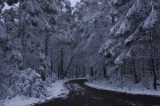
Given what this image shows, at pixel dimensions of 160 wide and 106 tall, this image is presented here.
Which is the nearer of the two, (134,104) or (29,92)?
(134,104)

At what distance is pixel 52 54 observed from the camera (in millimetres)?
60438

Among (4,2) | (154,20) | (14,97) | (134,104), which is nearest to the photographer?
(134,104)

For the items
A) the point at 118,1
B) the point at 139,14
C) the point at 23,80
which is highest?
the point at 118,1

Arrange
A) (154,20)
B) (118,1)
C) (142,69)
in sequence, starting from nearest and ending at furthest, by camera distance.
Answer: (154,20) → (118,1) → (142,69)

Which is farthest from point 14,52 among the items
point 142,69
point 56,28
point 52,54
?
point 52,54

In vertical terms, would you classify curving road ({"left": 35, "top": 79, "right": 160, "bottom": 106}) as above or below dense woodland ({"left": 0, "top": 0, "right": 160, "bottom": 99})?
below

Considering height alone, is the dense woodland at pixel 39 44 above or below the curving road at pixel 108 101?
above

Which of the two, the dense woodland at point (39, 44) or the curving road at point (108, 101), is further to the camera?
the dense woodland at point (39, 44)

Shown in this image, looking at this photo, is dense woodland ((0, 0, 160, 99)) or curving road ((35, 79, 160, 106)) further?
dense woodland ((0, 0, 160, 99))

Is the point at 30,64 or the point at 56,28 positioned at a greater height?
the point at 56,28

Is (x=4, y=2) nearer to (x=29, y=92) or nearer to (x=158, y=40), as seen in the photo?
(x=29, y=92)

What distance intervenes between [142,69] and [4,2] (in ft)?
52.6

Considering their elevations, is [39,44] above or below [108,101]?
above

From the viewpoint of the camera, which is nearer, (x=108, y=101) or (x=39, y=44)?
(x=108, y=101)
